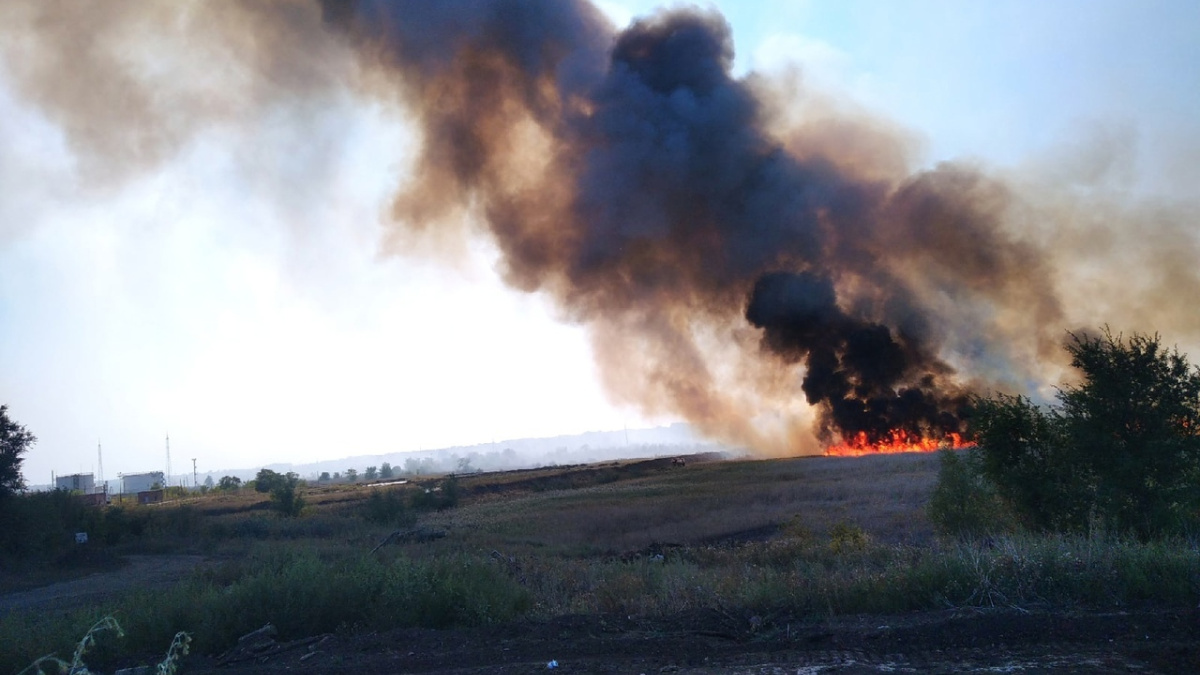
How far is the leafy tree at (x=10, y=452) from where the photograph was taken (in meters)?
31.8

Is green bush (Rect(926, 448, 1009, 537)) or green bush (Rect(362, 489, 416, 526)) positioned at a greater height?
green bush (Rect(926, 448, 1009, 537))

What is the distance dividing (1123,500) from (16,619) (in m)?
18.9

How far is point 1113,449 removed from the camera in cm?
1375

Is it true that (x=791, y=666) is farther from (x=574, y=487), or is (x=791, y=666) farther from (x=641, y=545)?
(x=574, y=487)

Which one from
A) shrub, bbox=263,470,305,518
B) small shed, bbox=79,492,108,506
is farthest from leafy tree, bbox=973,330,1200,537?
shrub, bbox=263,470,305,518

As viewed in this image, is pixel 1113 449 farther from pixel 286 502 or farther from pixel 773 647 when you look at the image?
pixel 286 502

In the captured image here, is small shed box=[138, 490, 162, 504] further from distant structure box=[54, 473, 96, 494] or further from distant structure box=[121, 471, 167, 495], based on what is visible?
distant structure box=[121, 471, 167, 495]

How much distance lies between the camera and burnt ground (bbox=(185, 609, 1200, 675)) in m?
7.21

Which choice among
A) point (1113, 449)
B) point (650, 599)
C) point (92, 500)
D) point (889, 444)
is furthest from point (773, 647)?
point (889, 444)

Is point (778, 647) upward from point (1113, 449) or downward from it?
downward

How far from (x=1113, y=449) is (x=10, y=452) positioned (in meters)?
38.2

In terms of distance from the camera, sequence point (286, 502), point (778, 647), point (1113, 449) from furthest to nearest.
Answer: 1. point (286, 502)
2. point (1113, 449)
3. point (778, 647)

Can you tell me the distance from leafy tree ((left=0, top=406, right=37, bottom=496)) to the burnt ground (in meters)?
28.0

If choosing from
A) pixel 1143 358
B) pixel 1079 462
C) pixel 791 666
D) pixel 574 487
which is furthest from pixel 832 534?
pixel 574 487
